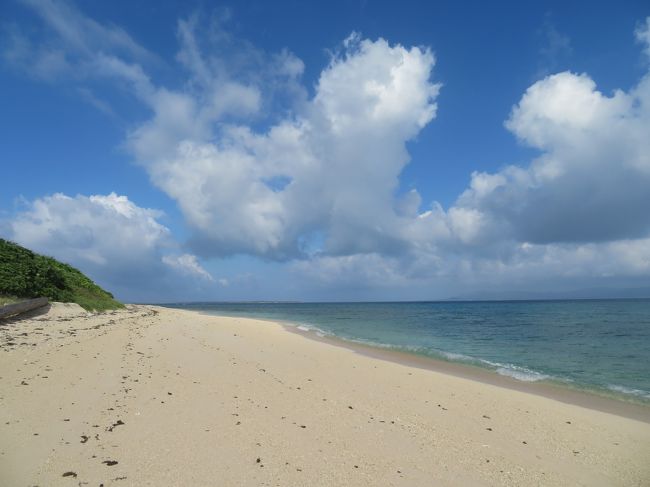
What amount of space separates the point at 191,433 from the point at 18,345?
33.0 feet

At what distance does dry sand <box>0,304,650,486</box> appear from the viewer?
18.3 feet

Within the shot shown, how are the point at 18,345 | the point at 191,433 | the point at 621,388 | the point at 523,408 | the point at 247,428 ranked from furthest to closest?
the point at 621,388, the point at 18,345, the point at 523,408, the point at 247,428, the point at 191,433

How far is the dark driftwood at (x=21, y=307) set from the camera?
17.8 m

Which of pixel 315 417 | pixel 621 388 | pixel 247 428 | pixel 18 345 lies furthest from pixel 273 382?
pixel 621 388

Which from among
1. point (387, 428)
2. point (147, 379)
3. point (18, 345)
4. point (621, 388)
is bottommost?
point (621, 388)

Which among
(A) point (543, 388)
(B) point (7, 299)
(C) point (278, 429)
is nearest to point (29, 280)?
(B) point (7, 299)

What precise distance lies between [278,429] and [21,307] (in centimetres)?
1996

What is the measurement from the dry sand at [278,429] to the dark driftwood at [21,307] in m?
6.41

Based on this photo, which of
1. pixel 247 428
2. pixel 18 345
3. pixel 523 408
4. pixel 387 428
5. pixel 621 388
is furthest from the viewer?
pixel 621 388

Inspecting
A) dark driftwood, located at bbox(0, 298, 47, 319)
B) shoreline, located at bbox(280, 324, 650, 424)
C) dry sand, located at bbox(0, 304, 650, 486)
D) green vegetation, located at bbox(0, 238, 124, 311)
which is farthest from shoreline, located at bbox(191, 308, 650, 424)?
green vegetation, located at bbox(0, 238, 124, 311)

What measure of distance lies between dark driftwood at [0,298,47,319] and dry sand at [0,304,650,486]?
6.41 m

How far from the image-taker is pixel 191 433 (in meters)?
6.78

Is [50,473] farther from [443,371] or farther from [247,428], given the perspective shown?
[443,371]

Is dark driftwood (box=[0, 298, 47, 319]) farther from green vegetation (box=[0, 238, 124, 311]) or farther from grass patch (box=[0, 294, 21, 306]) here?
green vegetation (box=[0, 238, 124, 311])
